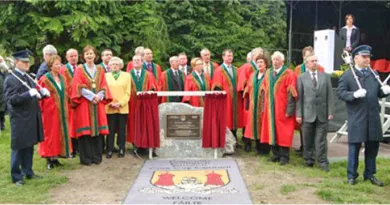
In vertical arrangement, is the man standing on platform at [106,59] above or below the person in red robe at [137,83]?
above

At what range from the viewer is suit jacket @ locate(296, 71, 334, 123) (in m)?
7.41

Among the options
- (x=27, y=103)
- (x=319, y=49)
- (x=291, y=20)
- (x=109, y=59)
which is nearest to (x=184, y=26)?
(x=291, y=20)

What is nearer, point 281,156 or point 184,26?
point 281,156

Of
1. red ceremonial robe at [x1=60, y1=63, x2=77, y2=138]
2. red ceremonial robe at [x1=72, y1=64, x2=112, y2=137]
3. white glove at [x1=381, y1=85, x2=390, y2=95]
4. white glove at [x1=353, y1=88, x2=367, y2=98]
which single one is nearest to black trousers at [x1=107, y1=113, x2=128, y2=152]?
red ceremonial robe at [x1=72, y1=64, x2=112, y2=137]

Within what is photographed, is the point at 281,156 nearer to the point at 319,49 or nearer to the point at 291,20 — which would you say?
the point at 319,49

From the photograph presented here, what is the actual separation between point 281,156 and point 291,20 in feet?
35.1

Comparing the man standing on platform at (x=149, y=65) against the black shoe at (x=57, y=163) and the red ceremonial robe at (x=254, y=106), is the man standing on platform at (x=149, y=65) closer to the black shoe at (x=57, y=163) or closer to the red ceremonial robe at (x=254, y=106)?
the red ceremonial robe at (x=254, y=106)

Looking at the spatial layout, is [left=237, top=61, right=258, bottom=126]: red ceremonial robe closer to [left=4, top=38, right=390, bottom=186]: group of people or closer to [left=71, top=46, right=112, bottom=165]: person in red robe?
[left=4, top=38, right=390, bottom=186]: group of people

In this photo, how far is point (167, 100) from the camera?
933 centimetres

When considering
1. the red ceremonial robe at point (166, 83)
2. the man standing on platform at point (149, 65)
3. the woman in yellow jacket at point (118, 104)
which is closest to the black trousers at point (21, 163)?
the woman in yellow jacket at point (118, 104)

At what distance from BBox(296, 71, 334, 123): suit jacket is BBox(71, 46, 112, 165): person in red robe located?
315 cm

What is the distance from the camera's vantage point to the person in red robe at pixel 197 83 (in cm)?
879

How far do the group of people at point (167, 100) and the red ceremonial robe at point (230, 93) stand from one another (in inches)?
0.7

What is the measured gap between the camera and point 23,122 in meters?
6.56
